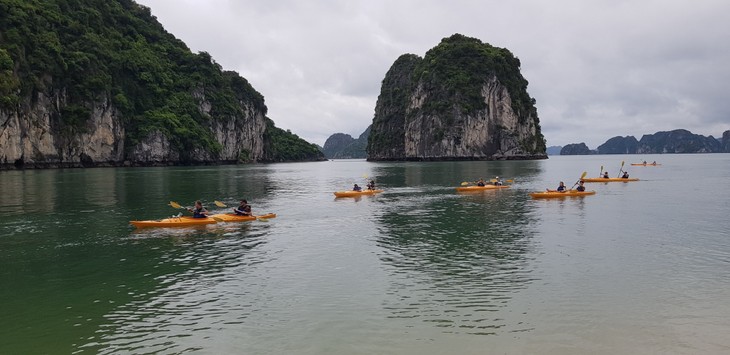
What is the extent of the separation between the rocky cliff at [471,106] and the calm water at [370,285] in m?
131

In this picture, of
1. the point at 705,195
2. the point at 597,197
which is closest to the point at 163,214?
the point at 597,197

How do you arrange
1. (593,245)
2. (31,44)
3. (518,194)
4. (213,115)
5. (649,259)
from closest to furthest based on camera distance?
(649,259) → (593,245) → (518,194) → (31,44) → (213,115)

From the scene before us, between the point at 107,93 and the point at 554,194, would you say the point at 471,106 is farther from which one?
the point at 554,194

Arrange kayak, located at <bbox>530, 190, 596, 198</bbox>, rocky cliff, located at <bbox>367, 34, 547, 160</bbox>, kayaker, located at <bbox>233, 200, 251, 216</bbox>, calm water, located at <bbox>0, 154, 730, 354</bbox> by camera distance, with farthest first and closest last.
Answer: rocky cliff, located at <bbox>367, 34, 547, 160</bbox>
kayak, located at <bbox>530, 190, 596, 198</bbox>
kayaker, located at <bbox>233, 200, 251, 216</bbox>
calm water, located at <bbox>0, 154, 730, 354</bbox>

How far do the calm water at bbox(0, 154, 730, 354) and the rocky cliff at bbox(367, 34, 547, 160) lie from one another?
13128 cm

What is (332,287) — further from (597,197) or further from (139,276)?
(597,197)

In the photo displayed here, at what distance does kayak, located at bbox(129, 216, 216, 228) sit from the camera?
23.6 m

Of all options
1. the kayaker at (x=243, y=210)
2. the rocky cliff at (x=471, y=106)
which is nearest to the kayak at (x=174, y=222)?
the kayaker at (x=243, y=210)

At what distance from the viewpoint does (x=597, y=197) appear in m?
39.2

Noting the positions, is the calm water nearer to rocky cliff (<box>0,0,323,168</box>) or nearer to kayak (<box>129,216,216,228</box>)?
kayak (<box>129,216,216,228</box>)

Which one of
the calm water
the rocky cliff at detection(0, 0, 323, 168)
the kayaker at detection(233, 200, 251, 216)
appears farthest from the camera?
the rocky cliff at detection(0, 0, 323, 168)

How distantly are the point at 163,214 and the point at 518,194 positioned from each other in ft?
92.9

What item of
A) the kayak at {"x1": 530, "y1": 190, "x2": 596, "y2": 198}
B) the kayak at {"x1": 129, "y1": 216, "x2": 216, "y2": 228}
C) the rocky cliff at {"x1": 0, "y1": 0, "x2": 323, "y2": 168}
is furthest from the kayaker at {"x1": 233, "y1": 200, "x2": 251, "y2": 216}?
the rocky cliff at {"x1": 0, "y1": 0, "x2": 323, "y2": 168}

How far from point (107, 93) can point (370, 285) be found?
99.0 m
